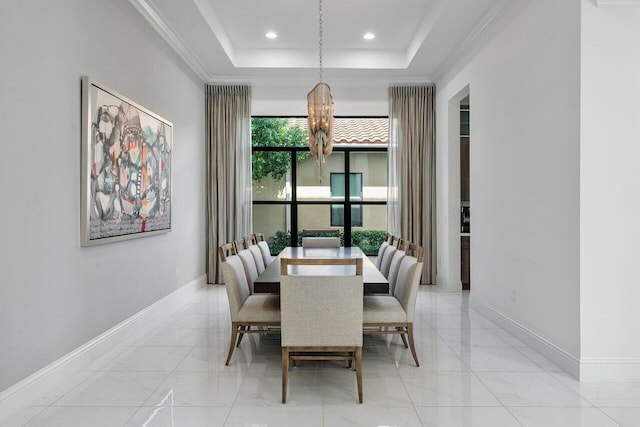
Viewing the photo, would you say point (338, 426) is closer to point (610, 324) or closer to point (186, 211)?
point (610, 324)

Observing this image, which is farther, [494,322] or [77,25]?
[494,322]

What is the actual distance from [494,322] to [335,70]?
12.3ft

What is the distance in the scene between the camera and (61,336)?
2910 millimetres

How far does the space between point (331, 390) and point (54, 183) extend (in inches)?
85.2

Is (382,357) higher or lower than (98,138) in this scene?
lower

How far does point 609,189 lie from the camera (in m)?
2.91

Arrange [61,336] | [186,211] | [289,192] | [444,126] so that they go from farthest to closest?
[289,192], [444,126], [186,211], [61,336]

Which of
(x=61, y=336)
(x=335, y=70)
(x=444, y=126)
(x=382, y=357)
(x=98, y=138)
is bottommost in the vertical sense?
(x=382, y=357)

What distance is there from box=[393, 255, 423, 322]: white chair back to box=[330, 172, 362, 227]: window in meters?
4.11

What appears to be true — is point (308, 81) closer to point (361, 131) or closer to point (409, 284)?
point (361, 131)

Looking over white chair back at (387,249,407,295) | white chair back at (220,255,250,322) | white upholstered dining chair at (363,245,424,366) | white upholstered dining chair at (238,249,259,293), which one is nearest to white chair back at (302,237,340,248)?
white upholstered dining chair at (238,249,259,293)

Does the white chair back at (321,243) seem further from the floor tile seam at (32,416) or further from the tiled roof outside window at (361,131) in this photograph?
the floor tile seam at (32,416)

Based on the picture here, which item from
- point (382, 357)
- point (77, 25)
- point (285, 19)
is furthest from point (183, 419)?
point (285, 19)

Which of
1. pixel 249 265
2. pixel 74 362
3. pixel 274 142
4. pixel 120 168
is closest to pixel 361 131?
pixel 274 142
